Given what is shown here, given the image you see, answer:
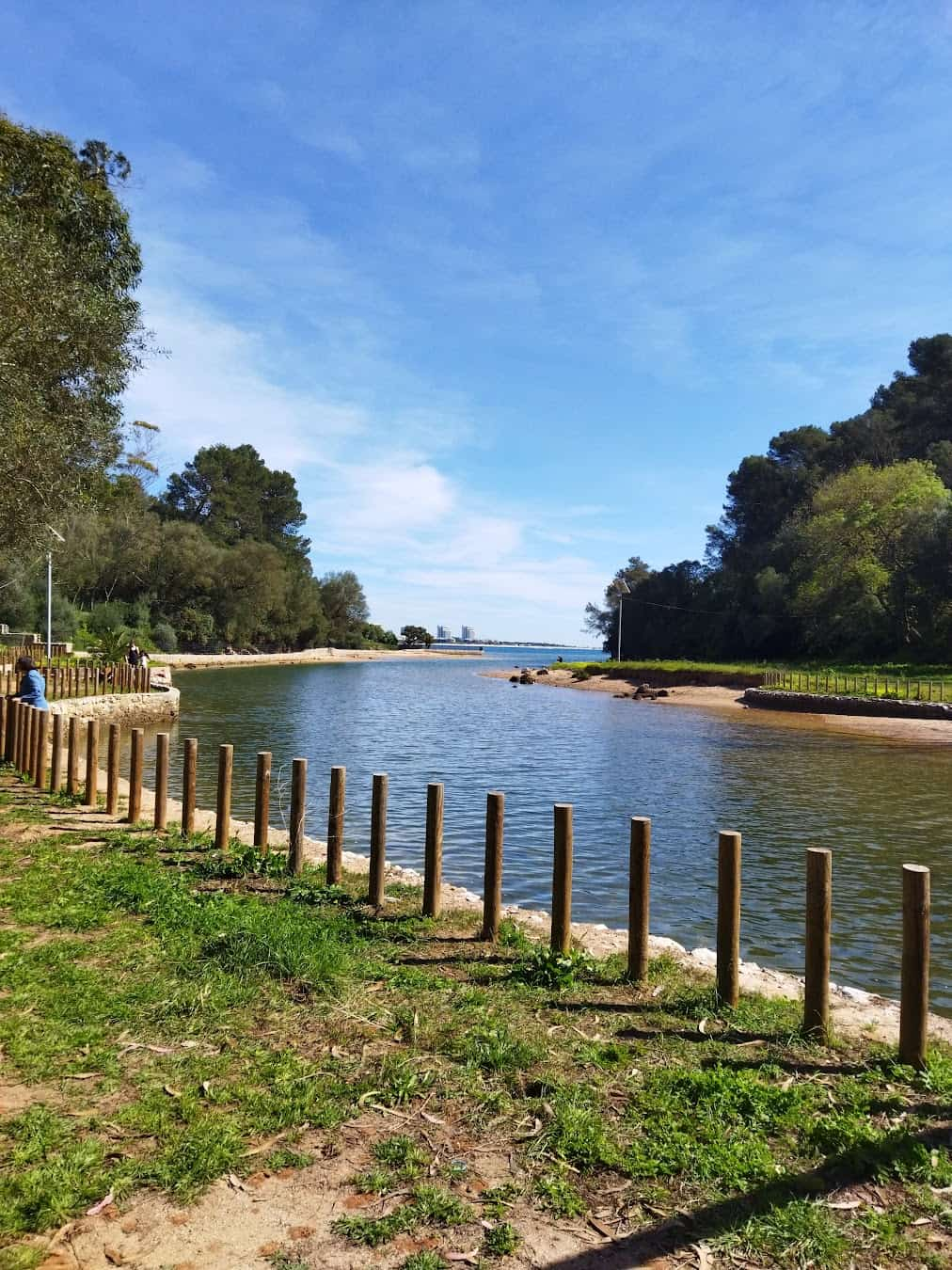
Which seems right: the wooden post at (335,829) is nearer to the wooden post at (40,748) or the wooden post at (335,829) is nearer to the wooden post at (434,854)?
the wooden post at (434,854)

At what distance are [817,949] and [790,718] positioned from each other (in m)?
40.4

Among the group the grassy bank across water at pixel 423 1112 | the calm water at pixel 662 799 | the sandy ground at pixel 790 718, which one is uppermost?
the grassy bank across water at pixel 423 1112

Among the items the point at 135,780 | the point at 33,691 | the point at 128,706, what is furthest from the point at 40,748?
the point at 128,706

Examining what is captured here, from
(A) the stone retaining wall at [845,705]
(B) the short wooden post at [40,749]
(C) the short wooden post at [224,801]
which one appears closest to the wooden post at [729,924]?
(C) the short wooden post at [224,801]

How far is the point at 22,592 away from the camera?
54719 mm

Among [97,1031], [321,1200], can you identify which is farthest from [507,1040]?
[97,1031]

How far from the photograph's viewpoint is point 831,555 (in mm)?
63344

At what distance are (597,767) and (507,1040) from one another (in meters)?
19.3

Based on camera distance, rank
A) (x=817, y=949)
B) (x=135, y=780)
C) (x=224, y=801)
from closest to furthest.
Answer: (x=817, y=949), (x=224, y=801), (x=135, y=780)

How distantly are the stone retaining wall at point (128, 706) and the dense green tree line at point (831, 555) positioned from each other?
4656 centimetres

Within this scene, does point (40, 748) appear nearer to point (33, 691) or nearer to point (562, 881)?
point (33, 691)

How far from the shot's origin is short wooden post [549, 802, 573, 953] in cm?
723

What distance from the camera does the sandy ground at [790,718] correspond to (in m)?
34.8

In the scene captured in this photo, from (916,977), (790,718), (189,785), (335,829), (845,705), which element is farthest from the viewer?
(845,705)
